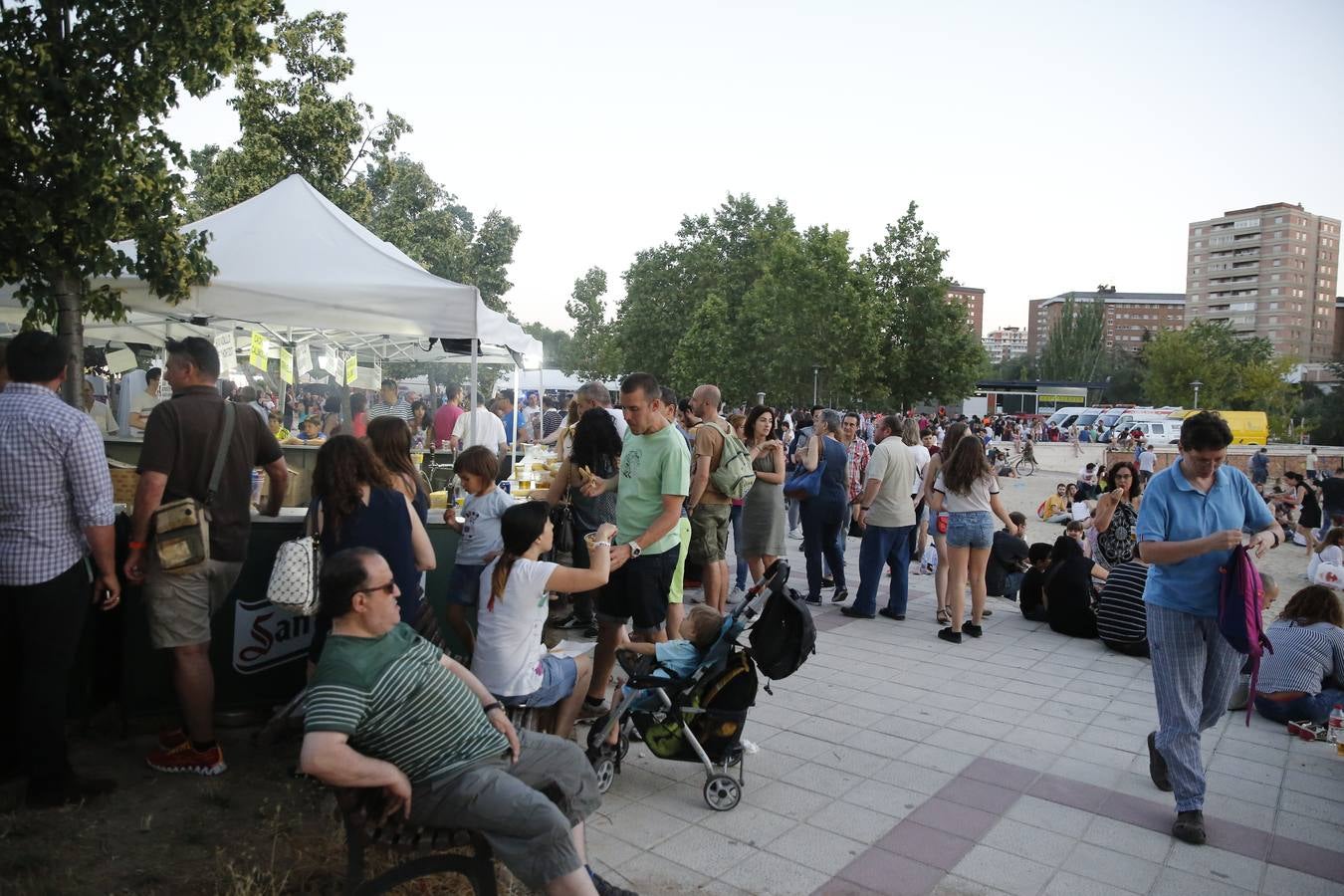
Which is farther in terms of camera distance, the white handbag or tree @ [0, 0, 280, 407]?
tree @ [0, 0, 280, 407]

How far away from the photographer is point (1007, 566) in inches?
364

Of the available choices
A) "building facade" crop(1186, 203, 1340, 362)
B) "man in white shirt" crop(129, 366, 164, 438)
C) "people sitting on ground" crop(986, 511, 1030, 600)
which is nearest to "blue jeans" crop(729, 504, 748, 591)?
"people sitting on ground" crop(986, 511, 1030, 600)

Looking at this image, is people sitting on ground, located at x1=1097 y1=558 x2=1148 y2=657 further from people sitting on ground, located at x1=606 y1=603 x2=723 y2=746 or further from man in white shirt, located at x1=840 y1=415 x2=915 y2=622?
people sitting on ground, located at x1=606 y1=603 x2=723 y2=746

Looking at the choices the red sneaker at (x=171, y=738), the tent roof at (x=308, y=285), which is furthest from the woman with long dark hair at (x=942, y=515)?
the red sneaker at (x=171, y=738)

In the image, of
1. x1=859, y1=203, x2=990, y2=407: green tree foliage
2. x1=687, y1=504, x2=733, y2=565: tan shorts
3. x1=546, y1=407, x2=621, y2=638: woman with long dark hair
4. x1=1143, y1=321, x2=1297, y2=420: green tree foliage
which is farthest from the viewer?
x1=1143, y1=321, x2=1297, y2=420: green tree foliage

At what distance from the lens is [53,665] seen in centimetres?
356

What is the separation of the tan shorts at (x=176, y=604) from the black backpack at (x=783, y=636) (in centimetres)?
246

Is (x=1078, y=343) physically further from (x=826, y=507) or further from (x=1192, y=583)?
(x=1192, y=583)

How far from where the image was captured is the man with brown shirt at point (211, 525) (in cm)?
387

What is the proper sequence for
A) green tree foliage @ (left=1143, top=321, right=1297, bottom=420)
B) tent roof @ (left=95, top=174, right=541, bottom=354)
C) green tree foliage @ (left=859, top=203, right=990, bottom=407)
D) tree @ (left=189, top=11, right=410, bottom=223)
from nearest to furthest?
tent roof @ (left=95, top=174, right=541, bottom=354)
tree @ (left=189, top=11, right=410, bottom=223)
green tree foliage @ (left=859, top=203, right=990, bottom=407)
green tree foliage @ (left=1143, top=321, right=1297, bottom=420)

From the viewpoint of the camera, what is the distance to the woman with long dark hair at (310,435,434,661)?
150 inches

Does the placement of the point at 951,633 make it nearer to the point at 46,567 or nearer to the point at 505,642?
the point at 505,642

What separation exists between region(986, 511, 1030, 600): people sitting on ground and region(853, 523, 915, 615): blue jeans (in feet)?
5.49

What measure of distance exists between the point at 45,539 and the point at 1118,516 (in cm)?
766
